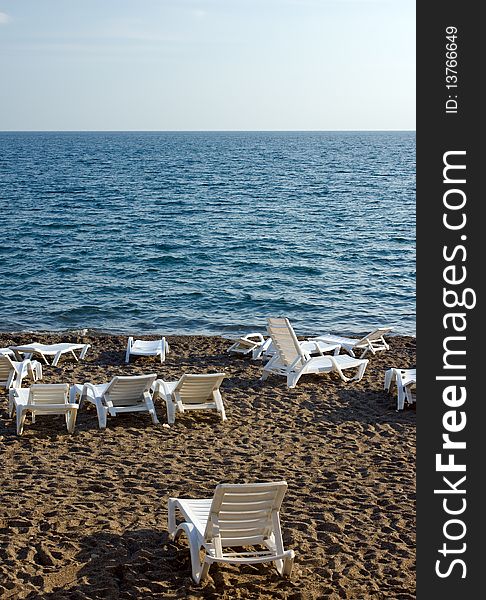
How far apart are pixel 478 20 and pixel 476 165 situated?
662mm

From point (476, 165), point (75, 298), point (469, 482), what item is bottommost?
point (75, 298)

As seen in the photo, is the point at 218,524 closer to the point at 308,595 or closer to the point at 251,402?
the point at 308,595

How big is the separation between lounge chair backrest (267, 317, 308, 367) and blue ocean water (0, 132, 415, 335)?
22.3ft

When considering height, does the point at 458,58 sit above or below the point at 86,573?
above

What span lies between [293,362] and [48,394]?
3.76 metres

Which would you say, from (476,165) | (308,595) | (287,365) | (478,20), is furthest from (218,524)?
(287,365)

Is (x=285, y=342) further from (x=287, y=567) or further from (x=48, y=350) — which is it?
(x=287, y=567)

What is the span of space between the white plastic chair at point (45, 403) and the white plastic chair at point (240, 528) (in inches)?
152

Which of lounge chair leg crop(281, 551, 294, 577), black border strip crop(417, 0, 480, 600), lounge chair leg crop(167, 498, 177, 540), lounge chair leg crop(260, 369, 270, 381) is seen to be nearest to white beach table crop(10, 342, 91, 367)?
lounge chair leg crop(260, 369, 270, 381)

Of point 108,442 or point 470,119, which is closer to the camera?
point 470,119

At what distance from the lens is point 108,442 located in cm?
971

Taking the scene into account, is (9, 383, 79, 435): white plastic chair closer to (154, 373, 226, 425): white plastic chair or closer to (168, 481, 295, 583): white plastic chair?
(154, 373, 226, 425): white plastic chair

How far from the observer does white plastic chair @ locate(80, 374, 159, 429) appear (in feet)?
33.7

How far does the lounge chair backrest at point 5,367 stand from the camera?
475 inches
